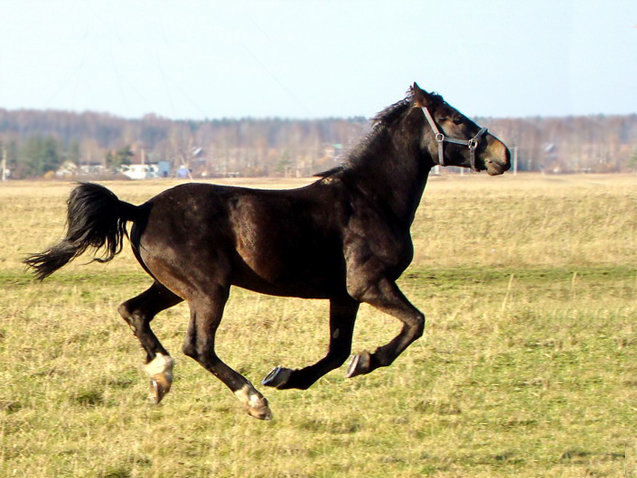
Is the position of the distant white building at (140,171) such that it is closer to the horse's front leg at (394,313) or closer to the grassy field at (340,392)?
the grassy field at (340,392)

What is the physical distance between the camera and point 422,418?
632cm

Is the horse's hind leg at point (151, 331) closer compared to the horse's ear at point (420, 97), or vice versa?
the horse's hind leg at point (151, 331)

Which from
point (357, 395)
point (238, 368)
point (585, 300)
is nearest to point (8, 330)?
point (238, 368)

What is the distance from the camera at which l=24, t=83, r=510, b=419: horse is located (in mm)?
5984

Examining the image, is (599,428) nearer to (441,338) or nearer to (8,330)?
(441,338)

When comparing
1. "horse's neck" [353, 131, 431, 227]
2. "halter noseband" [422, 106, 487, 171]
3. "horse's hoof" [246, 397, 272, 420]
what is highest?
"halter noseband" [422, 106, 487, 171]

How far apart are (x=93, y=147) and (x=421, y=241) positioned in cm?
2046

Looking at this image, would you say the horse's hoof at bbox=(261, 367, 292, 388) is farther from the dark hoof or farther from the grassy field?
the dark hoof

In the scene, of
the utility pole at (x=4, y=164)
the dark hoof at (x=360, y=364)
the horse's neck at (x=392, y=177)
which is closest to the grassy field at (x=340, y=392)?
the dark hoof at (x=360, y=364)

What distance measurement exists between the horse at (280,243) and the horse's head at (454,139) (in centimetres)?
1

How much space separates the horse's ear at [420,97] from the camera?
6.68m

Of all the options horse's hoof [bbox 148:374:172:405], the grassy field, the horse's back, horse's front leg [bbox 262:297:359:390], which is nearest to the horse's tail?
the horse's back

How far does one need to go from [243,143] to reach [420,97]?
3172 cm

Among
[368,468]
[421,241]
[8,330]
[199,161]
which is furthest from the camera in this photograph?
[199,161]
